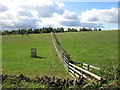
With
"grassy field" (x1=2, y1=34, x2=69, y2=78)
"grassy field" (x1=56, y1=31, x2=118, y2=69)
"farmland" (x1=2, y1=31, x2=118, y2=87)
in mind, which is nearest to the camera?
"farmland" (x1=2, y1=31, x2=118, y2=87)

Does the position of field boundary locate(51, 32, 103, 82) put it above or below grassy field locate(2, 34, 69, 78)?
above

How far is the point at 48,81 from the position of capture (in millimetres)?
7660

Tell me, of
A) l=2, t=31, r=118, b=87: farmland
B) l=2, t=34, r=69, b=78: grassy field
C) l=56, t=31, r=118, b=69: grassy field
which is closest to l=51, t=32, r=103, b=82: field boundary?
l=2, t=31, r=118, b=87: farmland

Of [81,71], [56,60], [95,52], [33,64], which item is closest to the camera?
[81,71]

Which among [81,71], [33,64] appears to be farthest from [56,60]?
[81,71]

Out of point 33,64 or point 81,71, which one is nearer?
point 81,71

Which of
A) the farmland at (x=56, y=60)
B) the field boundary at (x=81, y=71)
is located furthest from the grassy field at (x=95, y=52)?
the field boundary at (x=81, y=71)

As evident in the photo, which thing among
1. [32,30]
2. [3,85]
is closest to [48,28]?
[32,30]

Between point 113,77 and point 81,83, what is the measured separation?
1617mm

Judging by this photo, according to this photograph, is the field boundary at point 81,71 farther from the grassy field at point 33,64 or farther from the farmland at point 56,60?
the grassy field at point 33,64

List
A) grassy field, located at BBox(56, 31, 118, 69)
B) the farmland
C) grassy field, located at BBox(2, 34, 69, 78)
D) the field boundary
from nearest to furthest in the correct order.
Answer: the field boundary
the farmland
grassy field, located at BBox(2, 34, 69, 78)
grassy field, located at BBox(56, 31, 118, 69)

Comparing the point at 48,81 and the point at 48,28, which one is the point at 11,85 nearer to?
the point at 48,81

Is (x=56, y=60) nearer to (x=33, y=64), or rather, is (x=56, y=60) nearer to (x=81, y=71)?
(x=33, y=64)

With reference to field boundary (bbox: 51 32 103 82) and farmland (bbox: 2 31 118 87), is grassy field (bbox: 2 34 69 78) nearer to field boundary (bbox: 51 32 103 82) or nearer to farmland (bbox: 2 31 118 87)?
farmland (bbox: 2 31 118 87)
